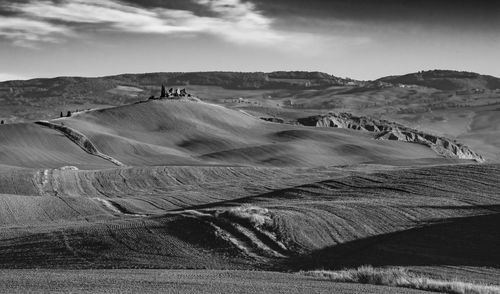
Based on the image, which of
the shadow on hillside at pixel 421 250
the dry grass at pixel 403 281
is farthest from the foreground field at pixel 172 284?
the shadow on hillside at pixel 421 250

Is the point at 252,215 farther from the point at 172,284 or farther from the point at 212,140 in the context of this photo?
the point at 212,140

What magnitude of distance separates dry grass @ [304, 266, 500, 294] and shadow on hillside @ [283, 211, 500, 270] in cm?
788

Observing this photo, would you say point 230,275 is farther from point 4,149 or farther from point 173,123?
point 173,123

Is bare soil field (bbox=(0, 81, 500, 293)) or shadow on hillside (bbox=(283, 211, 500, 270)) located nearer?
bare soil field (bbox=(0, 81, 500, 293))

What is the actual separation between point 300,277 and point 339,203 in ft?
84.4

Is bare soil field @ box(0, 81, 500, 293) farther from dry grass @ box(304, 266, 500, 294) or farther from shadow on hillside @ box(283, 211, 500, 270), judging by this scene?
dry grass @ box(304, 266, 500, 294)

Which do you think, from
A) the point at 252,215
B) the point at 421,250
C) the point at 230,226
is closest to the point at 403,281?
the point at 421,250

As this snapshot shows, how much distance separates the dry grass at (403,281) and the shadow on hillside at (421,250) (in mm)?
7882

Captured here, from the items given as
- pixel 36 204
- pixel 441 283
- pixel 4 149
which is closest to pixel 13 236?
pixel 36 204

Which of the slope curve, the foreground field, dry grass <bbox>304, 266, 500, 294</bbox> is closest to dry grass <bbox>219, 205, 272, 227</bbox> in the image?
dry grass <bbox>304, 266, 500, 294</bbox>

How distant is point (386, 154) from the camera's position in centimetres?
15938

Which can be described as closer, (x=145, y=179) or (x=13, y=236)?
(x=13, y=236)

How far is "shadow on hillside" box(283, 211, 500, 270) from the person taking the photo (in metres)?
46.8

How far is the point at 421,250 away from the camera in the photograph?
4981 centimetres
